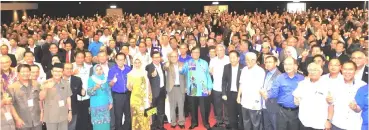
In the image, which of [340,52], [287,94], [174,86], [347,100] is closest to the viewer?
[347,100]

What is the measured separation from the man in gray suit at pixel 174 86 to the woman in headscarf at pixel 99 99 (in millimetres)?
984

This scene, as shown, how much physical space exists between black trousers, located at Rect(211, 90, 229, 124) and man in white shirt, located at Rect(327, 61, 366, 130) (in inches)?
85.4

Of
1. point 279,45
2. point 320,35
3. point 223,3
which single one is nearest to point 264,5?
point 223,3

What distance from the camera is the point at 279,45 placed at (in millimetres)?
8250

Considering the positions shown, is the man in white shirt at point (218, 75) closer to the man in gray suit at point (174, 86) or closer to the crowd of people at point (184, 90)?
the crowd of people at point (184, 90)

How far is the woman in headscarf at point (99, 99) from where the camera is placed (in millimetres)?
5387

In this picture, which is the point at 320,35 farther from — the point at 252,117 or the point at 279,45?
the point at 252,117

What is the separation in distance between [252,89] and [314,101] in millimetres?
1013

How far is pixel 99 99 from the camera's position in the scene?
548 centimetres

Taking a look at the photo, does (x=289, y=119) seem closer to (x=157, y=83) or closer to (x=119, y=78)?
(x=157, y=83)

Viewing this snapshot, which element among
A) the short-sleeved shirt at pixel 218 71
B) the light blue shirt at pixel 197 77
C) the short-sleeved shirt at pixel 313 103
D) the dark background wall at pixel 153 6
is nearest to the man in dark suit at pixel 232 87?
the short-sleeved shirt at pixel 218 71

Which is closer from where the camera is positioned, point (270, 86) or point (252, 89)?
point (270, 86)

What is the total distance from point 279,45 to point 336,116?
416 centimetres

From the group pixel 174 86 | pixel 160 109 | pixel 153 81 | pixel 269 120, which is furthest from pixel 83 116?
pixel 269 120
